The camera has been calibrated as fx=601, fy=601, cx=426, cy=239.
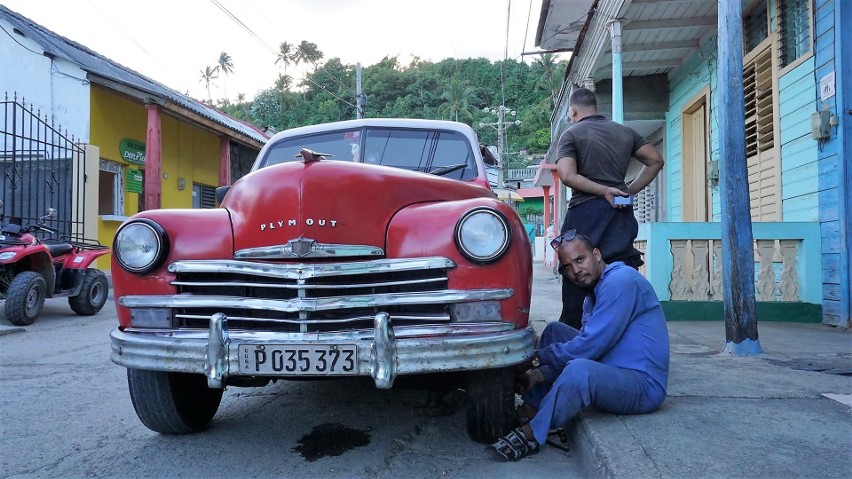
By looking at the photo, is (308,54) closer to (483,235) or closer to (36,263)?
(36,263)

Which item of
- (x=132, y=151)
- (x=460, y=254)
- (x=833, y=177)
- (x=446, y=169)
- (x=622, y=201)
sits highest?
(x=132, y=151)

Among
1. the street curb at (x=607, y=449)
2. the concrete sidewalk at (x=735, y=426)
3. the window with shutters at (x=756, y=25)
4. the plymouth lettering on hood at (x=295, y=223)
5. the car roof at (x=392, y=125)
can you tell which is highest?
the window with shutters at (x=756, y=25)

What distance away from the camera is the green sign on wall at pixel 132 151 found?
1214cm

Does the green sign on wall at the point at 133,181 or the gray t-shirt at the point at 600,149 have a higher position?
→ the green sign on wall at the point at 133,181

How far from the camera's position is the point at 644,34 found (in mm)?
7438

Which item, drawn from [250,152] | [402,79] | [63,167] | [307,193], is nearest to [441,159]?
[307,193]

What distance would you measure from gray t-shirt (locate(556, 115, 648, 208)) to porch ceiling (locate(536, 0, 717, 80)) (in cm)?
355

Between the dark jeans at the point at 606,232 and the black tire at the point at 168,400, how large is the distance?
1.95 metres

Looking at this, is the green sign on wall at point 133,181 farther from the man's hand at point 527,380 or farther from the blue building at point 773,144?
the man's hand at point 527,380

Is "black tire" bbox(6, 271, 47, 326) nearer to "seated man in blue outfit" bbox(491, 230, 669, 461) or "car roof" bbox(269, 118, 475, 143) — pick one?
"car roof" bbox(269, 118, 475, 143)

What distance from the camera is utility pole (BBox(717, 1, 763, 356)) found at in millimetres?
3771

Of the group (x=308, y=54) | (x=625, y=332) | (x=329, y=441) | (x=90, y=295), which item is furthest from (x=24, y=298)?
(x=308, y=54)

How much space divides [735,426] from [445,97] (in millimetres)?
47001

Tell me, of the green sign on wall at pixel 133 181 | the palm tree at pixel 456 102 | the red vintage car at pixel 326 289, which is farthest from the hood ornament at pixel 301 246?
the palm tree at pixel 456 102
